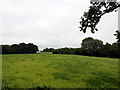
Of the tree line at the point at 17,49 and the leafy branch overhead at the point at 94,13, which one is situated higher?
the leafy branch overhead at the point at 94,13

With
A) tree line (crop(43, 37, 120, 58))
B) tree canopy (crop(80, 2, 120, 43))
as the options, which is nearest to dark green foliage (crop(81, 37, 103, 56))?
tree line (crop(43, 37, 120, 58))

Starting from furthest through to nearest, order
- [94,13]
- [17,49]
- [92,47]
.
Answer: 1. [17,49]
2. [92,47]
3. [94,13]

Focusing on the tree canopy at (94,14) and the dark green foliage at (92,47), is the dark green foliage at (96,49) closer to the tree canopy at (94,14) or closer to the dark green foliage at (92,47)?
the dark green foliage at (92,47)

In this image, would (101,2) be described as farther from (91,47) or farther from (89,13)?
(91,47)

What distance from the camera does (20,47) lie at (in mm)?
68625

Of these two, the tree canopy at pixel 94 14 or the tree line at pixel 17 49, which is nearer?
the tree canopy at pixel 94 14

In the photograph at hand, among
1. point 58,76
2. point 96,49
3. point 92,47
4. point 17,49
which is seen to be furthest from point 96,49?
point 58,76

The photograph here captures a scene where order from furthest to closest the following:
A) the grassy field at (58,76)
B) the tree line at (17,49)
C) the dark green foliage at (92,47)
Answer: the tree line at (17,49) < the dark green foliage at (92,47) < the grassy field at (58,76)

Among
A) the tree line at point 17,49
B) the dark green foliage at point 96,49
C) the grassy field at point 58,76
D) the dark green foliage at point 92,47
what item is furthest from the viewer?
the tree line at point 17,49

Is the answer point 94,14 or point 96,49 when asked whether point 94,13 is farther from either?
point 96,49

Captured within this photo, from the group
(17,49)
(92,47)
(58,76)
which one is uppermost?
(92,47)

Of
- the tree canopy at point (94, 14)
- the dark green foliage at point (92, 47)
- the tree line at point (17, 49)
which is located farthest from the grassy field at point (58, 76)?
the tree line at point (17, 49)

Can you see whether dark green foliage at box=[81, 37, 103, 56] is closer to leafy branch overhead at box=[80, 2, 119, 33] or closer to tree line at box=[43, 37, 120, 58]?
tree line at box=[43, 37, 120, 58]

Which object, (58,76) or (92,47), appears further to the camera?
(92,47)
